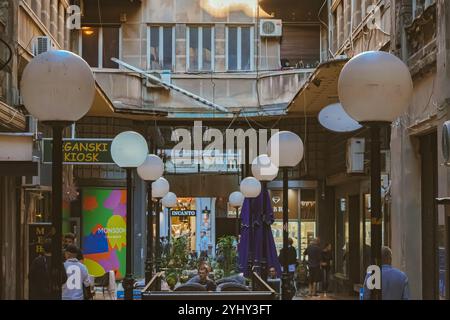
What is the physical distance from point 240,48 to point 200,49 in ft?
4.43

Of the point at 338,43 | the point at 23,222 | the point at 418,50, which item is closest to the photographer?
the point at 418,50

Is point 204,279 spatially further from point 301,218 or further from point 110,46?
point 110,46

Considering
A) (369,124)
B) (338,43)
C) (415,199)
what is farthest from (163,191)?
(369,124)

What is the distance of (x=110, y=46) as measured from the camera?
2772 centimetres

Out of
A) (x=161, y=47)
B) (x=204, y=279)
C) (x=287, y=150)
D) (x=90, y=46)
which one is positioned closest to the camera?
(x=287, y=150)

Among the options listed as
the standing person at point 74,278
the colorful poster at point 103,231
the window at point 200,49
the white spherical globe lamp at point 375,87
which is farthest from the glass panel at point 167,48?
the white spherical globe lamp at point 375,87

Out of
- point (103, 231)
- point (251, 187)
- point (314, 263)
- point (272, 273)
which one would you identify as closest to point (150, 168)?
point (251, 187)

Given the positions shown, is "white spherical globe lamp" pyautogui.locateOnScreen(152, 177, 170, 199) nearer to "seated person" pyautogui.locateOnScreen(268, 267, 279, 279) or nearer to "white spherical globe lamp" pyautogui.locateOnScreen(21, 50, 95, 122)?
"seated person" pyautogui.locateOnScreen(268, 267, 279, 279)

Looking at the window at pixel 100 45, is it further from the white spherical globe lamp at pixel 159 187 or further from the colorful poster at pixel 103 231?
the white spherical globe lamp at pixel 159 187

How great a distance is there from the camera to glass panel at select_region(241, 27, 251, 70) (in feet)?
Answer: 91.8

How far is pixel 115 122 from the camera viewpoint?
27203mm

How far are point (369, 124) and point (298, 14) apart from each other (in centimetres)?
2246

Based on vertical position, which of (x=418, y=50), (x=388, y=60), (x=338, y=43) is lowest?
(x=388, y=60)

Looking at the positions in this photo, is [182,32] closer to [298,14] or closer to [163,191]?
[298,14]
